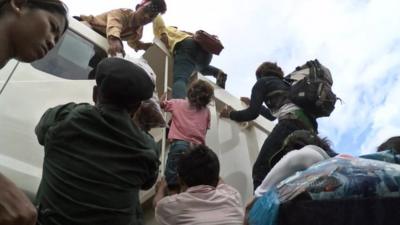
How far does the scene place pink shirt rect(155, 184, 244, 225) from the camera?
88.0 inches

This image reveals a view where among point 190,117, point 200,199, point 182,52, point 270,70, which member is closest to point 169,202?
point 200,199

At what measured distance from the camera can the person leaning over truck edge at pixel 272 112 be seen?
316cm

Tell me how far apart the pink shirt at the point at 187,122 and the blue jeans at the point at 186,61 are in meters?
0.44

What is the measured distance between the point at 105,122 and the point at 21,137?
77 cm

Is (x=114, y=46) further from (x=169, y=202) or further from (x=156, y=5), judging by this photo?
(x=169, y=202)

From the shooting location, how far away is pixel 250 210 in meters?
2.04

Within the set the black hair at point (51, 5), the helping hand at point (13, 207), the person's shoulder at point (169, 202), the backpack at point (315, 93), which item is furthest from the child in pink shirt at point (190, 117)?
the helping hand at point (13, 207)

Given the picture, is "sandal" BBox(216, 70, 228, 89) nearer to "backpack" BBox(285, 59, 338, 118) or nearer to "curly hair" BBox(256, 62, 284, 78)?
"curly hair" BBox(256, 62, 284, 78)

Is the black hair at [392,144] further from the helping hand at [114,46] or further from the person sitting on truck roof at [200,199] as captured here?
the helping hand at [114,46]

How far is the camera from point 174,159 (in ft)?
10.4

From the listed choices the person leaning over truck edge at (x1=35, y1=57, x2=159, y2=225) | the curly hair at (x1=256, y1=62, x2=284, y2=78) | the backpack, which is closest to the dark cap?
the person leaning over truck edge at (x1=35, y1=57, x2=159, y2=225)

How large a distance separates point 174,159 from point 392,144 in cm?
139

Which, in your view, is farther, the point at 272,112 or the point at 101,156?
the point at 272,112

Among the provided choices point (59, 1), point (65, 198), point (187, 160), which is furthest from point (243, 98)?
point (59, 1)
